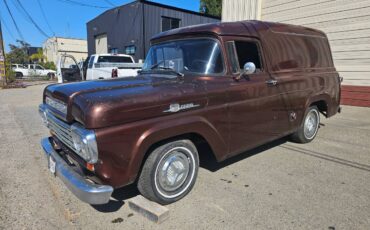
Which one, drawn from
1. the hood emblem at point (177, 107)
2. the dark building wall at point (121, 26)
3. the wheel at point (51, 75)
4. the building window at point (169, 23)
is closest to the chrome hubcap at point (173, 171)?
the hood emblem at point (177, 107)

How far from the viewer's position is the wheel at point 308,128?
5.24m

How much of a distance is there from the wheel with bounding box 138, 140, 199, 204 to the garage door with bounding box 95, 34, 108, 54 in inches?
1114

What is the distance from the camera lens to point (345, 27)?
371 inches

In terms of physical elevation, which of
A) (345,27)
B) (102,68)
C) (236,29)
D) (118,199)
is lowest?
(118,199)

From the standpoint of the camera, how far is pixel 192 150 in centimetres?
331

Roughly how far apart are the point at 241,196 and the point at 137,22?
22.0m

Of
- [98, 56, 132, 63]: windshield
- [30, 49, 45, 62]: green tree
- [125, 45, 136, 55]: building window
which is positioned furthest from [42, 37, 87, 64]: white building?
[98, 56, 132, 63]: windshield

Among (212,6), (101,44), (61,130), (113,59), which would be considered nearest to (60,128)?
(61,130)

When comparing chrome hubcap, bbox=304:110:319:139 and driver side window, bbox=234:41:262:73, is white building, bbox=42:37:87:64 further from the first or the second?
driver side window, bbox=234:41:262:73

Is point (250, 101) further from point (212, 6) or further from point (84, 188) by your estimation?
point (212, 6)

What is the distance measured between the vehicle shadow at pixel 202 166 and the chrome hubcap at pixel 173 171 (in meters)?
0.55

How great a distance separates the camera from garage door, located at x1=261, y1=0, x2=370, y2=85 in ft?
29.6

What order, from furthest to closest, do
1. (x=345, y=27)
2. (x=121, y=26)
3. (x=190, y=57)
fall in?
(x=121, y=26) < (x=345, y=27) < (x=190, y=57)

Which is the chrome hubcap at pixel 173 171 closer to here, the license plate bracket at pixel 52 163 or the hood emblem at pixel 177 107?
the hood emblem at pixel 177 107
